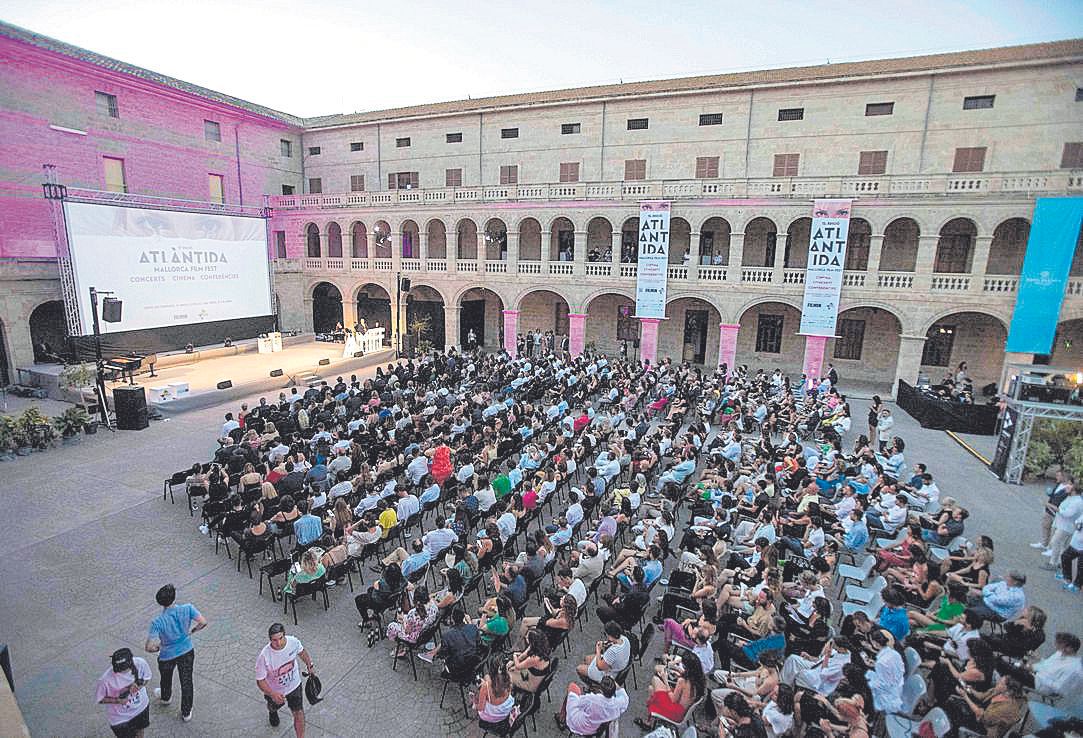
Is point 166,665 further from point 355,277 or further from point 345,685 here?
point 355,277

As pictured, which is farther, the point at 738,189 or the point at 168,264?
the point at 738,189

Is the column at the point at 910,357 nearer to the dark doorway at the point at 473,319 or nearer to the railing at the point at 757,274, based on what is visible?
the railing at the point at 757,274

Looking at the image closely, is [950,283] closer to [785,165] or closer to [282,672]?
[785,165]

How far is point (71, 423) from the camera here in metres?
14.9

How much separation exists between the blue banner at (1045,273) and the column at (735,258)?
31.4ft

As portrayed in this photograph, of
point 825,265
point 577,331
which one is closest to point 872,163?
point 825,265

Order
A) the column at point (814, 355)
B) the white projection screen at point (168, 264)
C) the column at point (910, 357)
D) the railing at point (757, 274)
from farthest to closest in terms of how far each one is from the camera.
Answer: the railing at point (757, 274) < the column at point (814, 355) < the column at point (910, 357) < the white projection screen at point (168, 264)

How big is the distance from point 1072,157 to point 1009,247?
3.80 m

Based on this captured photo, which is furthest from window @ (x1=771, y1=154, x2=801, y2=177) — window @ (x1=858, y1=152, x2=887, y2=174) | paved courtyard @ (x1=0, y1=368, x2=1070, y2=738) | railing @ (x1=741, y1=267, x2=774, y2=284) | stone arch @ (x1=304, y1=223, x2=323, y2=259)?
stone arch @ (x1=304, y1=223, x2=323, y2=259)

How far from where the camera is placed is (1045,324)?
1934 centimetres

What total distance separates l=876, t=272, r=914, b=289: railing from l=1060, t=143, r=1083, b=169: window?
760 centimetres

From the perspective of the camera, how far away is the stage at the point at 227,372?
18875mm

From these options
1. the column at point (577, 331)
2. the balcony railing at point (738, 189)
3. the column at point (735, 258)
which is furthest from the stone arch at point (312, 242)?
the column at point (735, 258)

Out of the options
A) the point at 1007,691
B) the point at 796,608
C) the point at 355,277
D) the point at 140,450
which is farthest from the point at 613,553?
the point at 355,277
